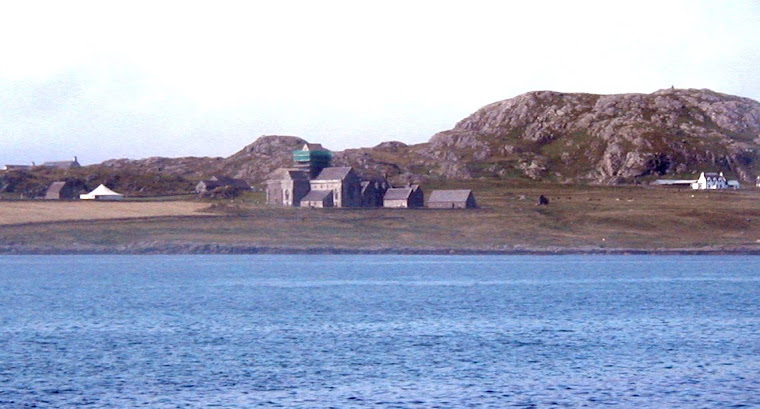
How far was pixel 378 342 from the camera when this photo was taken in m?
47.3

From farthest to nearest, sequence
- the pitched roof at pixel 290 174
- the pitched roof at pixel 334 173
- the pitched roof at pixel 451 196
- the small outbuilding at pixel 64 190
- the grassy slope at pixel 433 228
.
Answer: the small outbuilding at pixel 64 190, the pitched roof at pixel 290 174, the pitched roof at pixel 334 173, the pitched roof at pixel 451 196, the grassy slope at pixel 433 228

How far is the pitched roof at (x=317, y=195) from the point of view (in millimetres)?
151000

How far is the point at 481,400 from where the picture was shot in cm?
3372

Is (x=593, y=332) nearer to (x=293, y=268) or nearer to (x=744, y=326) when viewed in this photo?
(x=744, y=326)

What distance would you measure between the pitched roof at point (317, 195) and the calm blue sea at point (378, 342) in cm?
5884

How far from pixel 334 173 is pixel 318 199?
6.45 m

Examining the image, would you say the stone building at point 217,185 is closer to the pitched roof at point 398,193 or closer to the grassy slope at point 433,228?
the pitched roof at point 398,193

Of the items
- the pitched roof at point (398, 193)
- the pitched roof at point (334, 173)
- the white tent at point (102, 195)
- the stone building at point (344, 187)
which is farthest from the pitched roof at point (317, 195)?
the white tent at point (102, 195)

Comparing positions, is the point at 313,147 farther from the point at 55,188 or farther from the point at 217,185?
the point at 55,188

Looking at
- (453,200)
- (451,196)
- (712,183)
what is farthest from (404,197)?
(712,183)

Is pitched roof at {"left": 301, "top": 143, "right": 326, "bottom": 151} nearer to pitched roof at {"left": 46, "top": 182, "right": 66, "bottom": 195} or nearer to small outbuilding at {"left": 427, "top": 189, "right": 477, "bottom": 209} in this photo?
small outbuilding at {"left": 427, "top": 189, "right": 477, "bottom": 209}

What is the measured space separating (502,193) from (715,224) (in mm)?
51519

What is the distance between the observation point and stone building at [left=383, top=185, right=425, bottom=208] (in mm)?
151500

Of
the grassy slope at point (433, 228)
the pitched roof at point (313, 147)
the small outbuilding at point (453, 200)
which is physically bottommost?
the grassy slope at point (433, 228)
